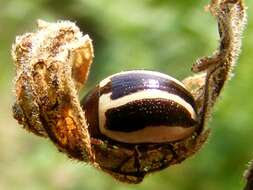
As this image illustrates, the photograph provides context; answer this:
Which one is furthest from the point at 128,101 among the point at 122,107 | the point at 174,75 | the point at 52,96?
the point at 174,75

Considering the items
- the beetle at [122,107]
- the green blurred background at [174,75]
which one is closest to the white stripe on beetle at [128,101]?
the beetle at [122,107]

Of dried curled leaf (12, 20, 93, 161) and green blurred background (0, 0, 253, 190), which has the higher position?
dried curled leaf (12, 20, 93, 161)

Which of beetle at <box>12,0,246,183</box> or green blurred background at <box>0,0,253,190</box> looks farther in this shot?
green blurred background at <box>0,0,253,190</box>

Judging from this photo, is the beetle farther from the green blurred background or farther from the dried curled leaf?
the green blurred background

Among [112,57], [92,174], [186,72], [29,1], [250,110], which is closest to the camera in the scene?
[250,110]

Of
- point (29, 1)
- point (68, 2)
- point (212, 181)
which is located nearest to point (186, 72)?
point (212, 181)

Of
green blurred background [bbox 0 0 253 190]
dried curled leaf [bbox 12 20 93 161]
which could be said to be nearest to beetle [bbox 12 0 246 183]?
dried curled leaf [bbox 12 20 93 161]

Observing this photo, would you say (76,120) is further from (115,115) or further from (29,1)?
(29,1)
